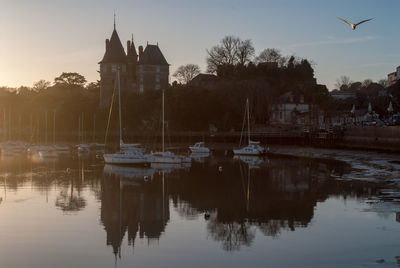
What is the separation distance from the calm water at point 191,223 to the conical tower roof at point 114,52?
5960 centimetres

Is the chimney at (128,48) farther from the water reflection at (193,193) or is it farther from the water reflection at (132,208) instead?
the water reflection at (132,208)

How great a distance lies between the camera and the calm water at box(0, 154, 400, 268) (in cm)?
1620

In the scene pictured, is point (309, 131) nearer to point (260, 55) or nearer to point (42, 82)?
point (260, 55)

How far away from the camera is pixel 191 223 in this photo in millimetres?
20906

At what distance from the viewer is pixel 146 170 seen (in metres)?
40.9

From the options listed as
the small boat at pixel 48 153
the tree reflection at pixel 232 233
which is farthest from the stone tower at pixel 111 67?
the tree reflection at pixel 232 233

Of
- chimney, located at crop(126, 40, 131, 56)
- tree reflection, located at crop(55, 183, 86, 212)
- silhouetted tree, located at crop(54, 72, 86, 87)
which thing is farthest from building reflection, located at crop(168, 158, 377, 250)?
silhouetted tree, located at crop(54, 72, 86, 87)

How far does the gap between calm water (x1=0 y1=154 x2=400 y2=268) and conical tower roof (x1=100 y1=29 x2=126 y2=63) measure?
59605 mm

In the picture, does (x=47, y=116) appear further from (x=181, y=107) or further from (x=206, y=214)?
(x=206, y=214)

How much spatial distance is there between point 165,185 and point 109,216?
9738mm

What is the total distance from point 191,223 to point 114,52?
76909 millimetres

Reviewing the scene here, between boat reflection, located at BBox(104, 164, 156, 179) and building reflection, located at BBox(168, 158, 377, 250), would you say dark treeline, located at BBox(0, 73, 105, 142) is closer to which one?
boat reflection, located at BBox(104, 164, 156, 179)

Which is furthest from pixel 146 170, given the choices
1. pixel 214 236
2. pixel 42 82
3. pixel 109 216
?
pixel 42 82

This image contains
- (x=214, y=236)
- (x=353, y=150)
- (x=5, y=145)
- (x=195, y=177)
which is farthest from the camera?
(x=5, y=145)
